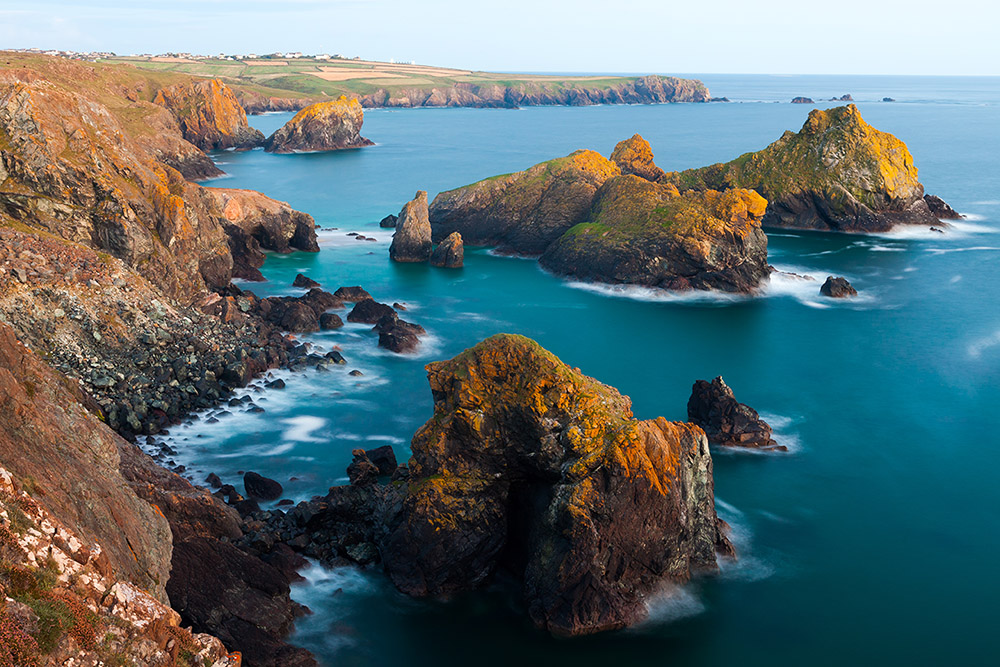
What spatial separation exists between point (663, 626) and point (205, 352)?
98.2 feet

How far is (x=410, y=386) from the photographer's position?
47.1m

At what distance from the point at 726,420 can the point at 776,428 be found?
14.5ft

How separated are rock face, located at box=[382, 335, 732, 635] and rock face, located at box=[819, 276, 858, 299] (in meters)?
Answer: 44.6

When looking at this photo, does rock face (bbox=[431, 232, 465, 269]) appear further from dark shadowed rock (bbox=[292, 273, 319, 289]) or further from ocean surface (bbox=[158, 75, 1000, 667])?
dark shadowed rock (bbox=[292, 273, 319, 289])

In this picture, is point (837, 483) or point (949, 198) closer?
point (837, 483)

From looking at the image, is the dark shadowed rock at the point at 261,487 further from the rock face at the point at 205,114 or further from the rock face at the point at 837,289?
the rock face at the point at 205,114

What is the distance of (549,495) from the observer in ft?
89.9

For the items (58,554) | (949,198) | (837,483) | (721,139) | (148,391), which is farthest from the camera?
(721,139)

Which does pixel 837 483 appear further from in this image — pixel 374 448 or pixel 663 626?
pixel 374 448

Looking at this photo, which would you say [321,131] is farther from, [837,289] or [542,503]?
[542,503]

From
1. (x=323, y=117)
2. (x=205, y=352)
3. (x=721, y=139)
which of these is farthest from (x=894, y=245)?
(x=323, y=117)

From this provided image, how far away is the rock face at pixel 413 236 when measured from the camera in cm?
7569

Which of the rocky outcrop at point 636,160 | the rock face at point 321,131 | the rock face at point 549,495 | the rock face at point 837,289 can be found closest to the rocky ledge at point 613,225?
the rock face at point 837,289

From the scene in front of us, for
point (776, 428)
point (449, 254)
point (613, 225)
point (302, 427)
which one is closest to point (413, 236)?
point (449, 254)
